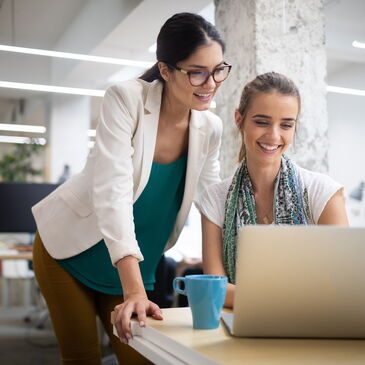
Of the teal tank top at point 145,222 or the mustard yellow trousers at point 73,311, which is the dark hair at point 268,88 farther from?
the mustard yellow trousers at point 73,311

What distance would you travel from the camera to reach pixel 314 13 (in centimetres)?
275

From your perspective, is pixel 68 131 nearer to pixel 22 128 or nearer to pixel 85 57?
pixel 22 128

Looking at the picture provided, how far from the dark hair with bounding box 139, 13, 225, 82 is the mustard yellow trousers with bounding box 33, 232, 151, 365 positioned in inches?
24.5

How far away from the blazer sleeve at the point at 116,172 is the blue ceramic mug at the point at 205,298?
268 mm

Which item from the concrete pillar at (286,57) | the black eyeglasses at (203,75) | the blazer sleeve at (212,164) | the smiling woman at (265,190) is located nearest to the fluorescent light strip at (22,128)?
the concrete pillar at (286,57)

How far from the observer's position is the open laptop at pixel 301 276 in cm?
73

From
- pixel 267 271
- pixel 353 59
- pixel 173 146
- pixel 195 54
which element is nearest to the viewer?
pixel 267 271

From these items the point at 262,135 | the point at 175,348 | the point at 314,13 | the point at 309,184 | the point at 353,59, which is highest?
the point at 353,59

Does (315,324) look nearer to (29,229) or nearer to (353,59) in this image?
(29,229)

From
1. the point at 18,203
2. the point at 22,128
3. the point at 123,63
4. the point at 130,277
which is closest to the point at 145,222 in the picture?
the point at 130,277

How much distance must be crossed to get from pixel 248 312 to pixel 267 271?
75 mm

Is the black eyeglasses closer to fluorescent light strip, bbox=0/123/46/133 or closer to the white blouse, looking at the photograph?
the white blouse

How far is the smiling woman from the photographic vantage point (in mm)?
1425

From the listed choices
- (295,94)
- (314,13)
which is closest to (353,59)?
(314,13)
